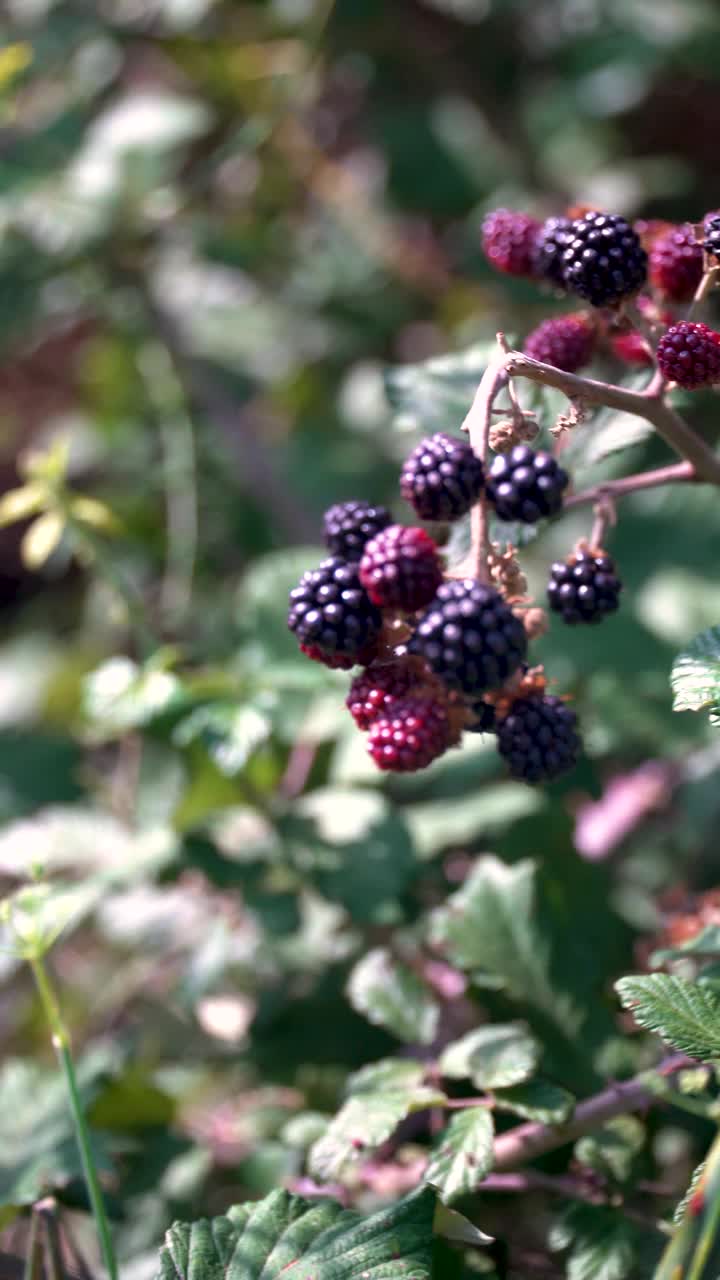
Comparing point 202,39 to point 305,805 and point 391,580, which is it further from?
point 391,580

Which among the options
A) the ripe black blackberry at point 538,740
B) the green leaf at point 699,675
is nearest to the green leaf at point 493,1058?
the ripe black blackberry at point 538,740

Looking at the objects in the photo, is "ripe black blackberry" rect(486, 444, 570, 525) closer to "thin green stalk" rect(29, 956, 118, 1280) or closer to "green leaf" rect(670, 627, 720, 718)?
"green leaf" rect(670, 627, 720, 718)

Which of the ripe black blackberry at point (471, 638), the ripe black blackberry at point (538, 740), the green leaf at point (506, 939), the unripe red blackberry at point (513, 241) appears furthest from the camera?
the green leaf at point (506, 939)

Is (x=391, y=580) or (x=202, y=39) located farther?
(x=202, y=39)

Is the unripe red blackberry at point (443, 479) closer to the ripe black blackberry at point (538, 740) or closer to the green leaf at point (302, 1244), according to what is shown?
the ripe black blackberry at point (538, 740)

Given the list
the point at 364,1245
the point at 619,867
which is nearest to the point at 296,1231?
the point at 364,1245

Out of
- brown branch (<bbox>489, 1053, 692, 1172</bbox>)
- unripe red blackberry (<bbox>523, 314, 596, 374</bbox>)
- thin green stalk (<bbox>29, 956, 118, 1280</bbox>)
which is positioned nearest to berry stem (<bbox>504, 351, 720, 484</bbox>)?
unripe red blackberry (<bbox>523, 314, 596, 374</bbox>)

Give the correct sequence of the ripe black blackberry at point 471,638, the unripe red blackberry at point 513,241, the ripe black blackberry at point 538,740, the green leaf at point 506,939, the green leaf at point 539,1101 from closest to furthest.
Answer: the ripe black blackberry at point 471,638 → the ripe black blackberry at point 538,740 → the green leaf at point 539,1101 → the unripe red blackberry at point 513,241 → the green leaf at point 506,939
